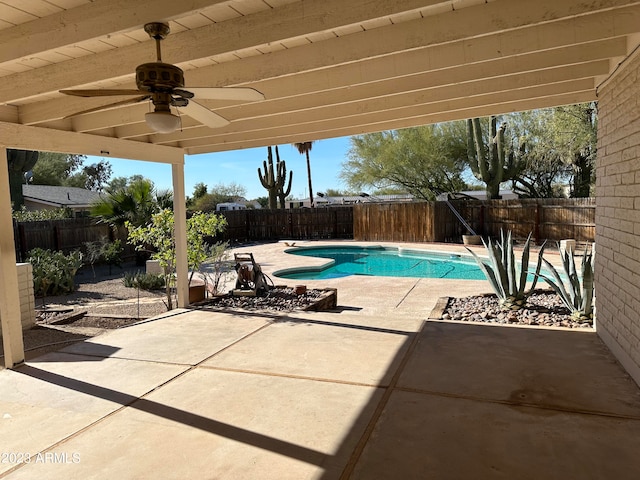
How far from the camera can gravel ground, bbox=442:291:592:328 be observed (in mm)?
5273

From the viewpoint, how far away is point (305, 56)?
10.8 feet

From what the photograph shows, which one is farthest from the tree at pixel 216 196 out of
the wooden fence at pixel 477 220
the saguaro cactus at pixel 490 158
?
the saguaro cactus at pixel 490 158

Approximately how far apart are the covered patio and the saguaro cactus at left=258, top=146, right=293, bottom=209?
18390mm

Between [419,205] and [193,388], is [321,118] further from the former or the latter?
[419,205]

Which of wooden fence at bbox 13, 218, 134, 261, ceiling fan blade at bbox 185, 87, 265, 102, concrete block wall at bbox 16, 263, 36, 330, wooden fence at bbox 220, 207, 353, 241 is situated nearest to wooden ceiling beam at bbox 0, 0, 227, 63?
ceiling fan blade at bbox 185, 87, 265, 102

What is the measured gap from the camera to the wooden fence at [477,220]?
14.4m

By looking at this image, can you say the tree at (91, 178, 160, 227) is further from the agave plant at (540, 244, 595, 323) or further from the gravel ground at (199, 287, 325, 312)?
the agave plant at (540, 244, 595, 323)

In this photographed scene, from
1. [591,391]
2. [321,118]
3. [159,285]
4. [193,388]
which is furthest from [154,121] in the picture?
[159,285]

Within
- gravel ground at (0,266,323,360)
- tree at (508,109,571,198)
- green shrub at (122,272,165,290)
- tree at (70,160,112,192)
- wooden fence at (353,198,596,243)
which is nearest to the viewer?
gravel ground at (0,266,323,360)

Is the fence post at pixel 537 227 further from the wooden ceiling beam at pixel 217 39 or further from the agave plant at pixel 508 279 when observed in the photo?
the wooden ceiling beam at pixel 217 39

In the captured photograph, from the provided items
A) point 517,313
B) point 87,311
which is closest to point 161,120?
point 517,313

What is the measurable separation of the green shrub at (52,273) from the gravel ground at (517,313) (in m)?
7.38

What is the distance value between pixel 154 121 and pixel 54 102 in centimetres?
222

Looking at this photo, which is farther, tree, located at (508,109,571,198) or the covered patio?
tree, located at (508,109,571,198)
